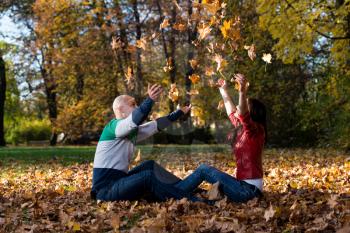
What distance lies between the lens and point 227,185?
5.73m

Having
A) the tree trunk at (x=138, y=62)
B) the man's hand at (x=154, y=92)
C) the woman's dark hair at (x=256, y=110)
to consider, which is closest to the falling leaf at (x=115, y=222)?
the man's hand at (x=154, y=92)

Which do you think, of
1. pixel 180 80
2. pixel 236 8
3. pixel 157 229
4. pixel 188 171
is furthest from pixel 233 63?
pixel 157 229

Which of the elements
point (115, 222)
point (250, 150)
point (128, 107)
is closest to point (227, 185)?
point (250, 150)

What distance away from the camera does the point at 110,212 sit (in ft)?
17.5

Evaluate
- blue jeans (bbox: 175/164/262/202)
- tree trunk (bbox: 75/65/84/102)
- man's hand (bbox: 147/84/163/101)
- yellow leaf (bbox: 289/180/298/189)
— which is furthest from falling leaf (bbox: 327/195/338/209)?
tree trunk (bbox: 75/65/84/102)

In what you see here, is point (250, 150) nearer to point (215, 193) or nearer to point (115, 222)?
point (215, 193)

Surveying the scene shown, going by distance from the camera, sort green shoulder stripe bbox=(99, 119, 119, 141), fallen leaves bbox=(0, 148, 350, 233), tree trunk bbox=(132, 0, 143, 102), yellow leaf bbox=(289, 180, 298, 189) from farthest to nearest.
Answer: tree trunk bbox=(132, 0, 143, 102), yellow leaf bbox=(289, 180, 298, 189), green shoulder stripe bbox=(99, 119, 119, 141), fallen leaves bbox=(0, 148, 350, 233)

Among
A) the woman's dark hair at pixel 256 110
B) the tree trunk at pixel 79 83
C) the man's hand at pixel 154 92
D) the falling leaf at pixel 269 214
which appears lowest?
the falling leaf at pixel 269 214

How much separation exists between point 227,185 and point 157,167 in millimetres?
779

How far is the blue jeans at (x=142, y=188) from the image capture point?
18.7 feet

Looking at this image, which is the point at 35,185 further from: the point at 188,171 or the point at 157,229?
the point at 157,229

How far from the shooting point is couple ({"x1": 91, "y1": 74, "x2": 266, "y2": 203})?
5.70 meters

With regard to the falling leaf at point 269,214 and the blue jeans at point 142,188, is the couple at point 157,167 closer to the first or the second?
the blue jeans at point 142,188

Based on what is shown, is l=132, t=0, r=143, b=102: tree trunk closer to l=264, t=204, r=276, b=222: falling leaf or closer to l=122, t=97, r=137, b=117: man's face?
l=122, t=97, r=137, b=117: man's face
